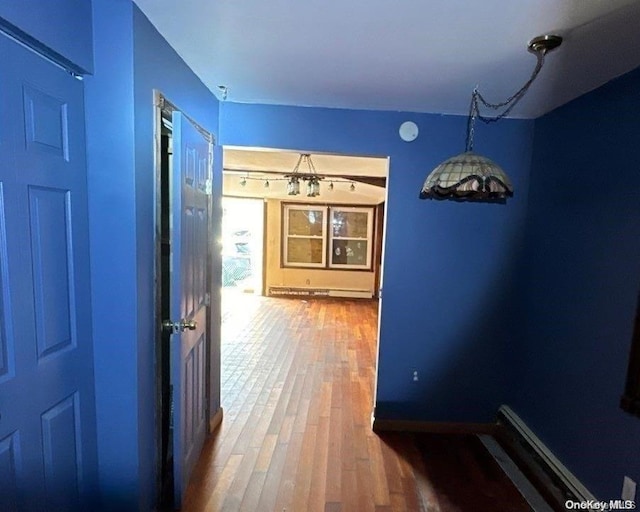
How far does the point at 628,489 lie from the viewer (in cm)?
164

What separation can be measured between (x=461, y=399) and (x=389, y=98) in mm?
2181

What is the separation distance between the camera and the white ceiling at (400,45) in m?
1.31

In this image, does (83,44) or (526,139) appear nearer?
(83,44)

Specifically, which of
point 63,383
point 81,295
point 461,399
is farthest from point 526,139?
point 63,383

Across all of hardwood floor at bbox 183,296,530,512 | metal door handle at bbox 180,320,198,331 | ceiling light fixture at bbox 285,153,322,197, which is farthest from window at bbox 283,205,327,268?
metal door handle at bbox 180,320,198,331

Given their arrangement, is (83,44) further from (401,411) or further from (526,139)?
(401,411)

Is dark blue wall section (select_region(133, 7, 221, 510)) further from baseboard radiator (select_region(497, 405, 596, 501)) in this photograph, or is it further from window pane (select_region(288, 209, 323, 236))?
window pane (select_region(288, 209, 323, 236))

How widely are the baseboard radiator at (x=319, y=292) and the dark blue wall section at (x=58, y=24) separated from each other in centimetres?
675

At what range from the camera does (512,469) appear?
2.37 metres

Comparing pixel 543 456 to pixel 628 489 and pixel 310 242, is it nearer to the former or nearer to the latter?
pixel 628 489

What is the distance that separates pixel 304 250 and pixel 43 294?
6784 mm

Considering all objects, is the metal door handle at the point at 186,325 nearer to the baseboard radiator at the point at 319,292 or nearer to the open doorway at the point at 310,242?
the open doorway at the point at 310,242

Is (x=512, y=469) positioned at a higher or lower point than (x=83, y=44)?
lower

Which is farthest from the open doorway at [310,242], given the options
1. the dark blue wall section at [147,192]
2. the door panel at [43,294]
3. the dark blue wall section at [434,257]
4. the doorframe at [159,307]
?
the door panel at [43,294]
